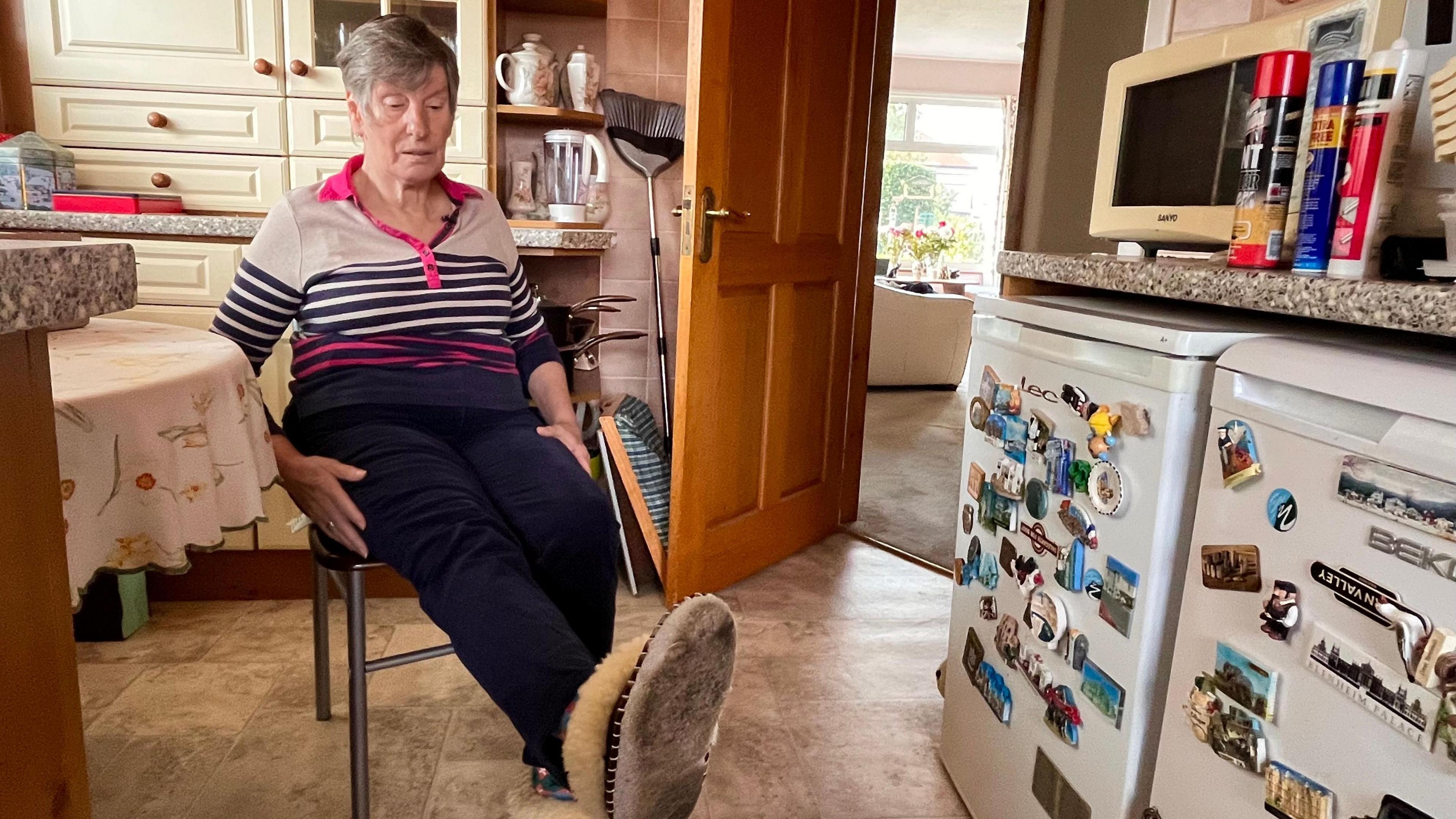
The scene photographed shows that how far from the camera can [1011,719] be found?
4.34ft

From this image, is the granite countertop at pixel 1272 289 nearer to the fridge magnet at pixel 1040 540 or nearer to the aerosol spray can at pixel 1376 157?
the aerosol spray can at pixel 1376 157

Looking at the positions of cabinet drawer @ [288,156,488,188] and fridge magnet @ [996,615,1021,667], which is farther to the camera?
cabinet drawer @ [288,156,488,188]

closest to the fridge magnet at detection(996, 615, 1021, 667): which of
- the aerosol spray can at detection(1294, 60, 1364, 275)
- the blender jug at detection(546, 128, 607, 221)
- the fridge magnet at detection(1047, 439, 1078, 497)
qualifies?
the fridge magnet at detection(1047, 439, 1078, 497)

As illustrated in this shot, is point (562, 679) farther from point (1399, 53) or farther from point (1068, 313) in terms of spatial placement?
point (1399, 53)

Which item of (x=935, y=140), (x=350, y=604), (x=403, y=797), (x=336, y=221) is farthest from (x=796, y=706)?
(x=935, y=140)

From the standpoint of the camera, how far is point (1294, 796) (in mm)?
799

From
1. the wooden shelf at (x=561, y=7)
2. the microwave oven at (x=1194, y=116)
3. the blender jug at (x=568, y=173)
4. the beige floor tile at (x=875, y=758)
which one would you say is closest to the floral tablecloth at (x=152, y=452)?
the beige floor tile at (x=875, y=758)

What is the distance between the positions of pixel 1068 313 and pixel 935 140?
8429 mm

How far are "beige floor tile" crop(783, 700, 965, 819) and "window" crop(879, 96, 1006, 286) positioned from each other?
7.57 metres

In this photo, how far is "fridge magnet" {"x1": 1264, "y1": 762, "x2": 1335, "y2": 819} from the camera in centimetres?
77

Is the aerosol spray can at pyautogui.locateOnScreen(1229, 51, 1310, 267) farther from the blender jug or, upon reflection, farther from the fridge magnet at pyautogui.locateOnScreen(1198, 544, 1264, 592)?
the blender jug

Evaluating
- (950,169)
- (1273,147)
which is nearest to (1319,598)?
(1273,147)

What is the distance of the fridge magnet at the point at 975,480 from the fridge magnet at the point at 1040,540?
0.15m

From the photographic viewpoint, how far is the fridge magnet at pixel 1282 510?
2.65 feet
